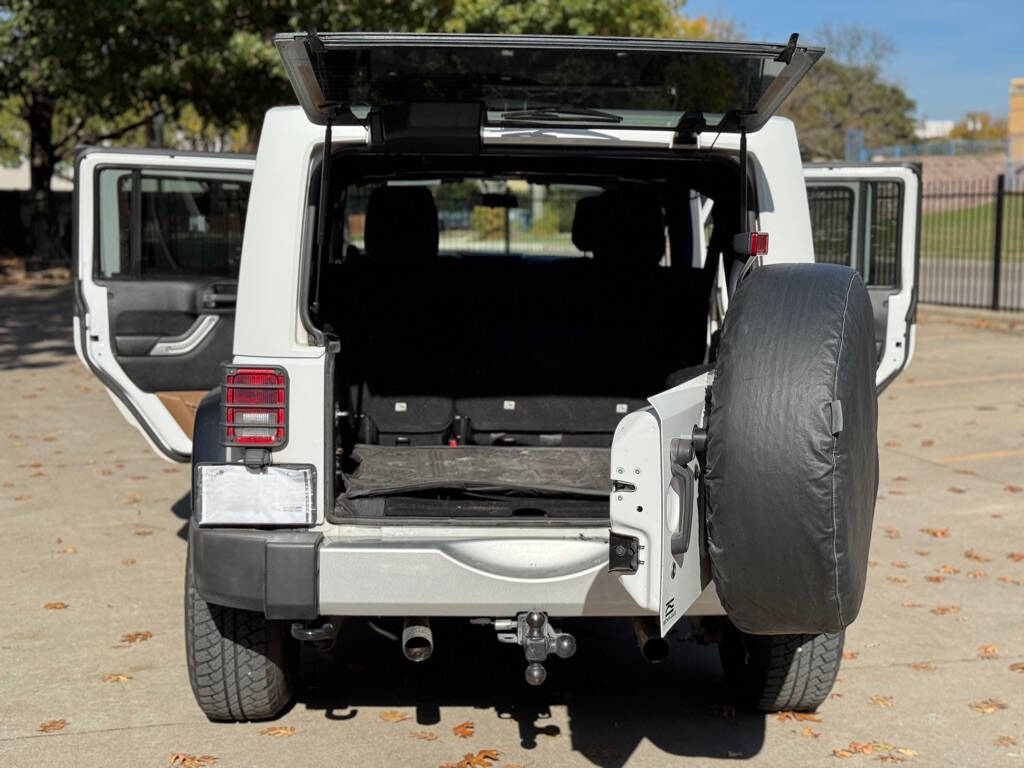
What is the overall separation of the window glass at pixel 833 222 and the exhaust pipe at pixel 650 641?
3472 mm

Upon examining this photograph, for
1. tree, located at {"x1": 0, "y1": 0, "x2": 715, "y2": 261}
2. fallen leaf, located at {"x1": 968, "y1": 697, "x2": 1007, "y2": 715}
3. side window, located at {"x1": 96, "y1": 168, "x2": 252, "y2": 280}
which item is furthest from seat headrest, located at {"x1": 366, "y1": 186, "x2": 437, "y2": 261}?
tree, located at {"x1": 0, "y1": 0, "x2": 715, "y2": 261}

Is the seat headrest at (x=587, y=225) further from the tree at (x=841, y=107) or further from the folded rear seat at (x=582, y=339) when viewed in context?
the tree at (x=841, y=107)

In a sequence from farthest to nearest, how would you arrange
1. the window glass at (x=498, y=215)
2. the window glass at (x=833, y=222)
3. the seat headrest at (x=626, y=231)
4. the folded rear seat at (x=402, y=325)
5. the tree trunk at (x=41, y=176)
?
the tree trunk at (x=41, y=176) → the window glass at (x=833, y=222) → the window glass at (x=498, y=215) → the seat headrest at (x=626, y=231) → the folded rear seat at (x=402, y=325)

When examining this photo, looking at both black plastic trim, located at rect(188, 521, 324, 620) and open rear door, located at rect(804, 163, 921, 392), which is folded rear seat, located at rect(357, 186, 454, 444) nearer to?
black plastic trim, located at rect(188, 521, 324, 620)

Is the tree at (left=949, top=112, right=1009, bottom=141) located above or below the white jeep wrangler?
above

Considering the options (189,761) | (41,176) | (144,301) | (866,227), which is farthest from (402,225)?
(41,176)

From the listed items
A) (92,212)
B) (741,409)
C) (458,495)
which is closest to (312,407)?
(458,495)

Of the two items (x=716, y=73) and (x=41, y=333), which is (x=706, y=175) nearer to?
(x=716, y=73)

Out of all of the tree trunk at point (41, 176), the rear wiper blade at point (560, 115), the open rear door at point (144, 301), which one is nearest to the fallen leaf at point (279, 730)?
the rear wiper blade at point (560, 115)

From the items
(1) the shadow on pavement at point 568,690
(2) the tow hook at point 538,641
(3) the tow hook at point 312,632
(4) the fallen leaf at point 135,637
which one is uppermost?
(2) the tow hook at point 538,641

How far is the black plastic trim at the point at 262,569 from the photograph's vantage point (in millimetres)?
3957

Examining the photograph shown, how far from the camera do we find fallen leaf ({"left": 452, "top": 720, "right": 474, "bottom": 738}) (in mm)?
4546

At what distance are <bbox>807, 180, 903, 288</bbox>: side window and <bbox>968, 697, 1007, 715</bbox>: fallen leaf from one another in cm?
204

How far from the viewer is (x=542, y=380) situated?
5.55m
